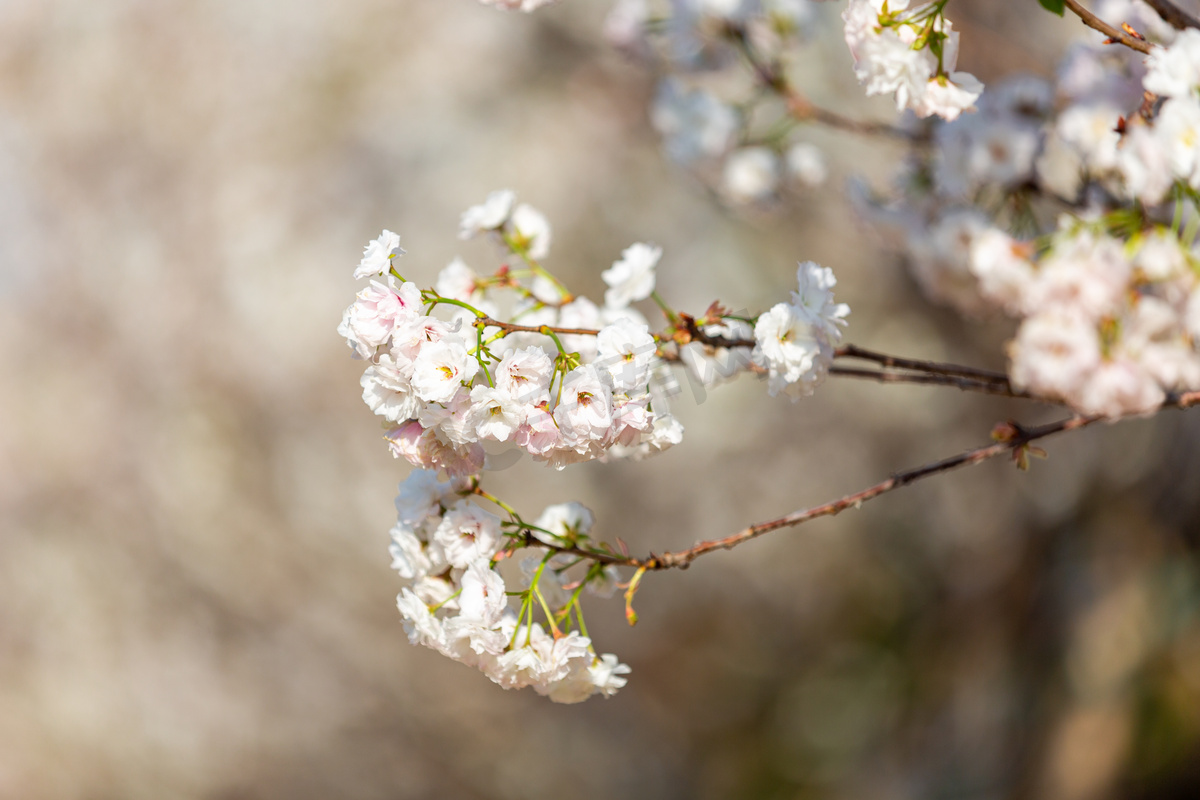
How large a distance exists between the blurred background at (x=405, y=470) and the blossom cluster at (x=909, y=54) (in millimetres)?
954

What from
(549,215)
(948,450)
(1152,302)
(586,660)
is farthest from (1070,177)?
(586,660)

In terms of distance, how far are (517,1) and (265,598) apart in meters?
1.33

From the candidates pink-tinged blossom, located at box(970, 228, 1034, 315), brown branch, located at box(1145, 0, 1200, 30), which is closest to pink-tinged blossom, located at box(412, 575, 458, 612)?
pink-tinged blossom, located at box(970, 228, 1034, 315)

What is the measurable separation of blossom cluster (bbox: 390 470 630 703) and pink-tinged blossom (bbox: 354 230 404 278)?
0.19 meters

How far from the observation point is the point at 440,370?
1.78ft

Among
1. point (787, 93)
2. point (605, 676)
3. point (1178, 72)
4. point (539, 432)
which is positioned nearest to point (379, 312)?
point (539, 432)

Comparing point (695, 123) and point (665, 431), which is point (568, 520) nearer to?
point (665, 431)

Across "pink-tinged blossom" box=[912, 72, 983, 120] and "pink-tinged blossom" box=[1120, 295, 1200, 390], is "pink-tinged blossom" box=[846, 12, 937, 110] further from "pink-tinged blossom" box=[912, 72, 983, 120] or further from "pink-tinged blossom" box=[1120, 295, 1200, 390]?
"pink-tinged blossom" box=[1120, 295, 1200, 390]

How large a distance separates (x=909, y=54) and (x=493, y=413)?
0.43 metres

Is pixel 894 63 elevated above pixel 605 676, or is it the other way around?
pixel 894 63

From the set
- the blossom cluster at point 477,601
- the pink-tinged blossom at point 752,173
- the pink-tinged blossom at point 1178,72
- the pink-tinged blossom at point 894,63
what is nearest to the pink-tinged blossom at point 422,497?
the blossom cluster at point 477,601

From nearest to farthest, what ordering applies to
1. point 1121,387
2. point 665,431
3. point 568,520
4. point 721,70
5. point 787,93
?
point 1121,387
point 665,431
point 568,520
point 787,93
point 721,70

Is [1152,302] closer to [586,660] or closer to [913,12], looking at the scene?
[913,12]

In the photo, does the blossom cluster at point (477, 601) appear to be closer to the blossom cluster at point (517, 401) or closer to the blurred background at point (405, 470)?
the blossom cluster at point (517, 401)
